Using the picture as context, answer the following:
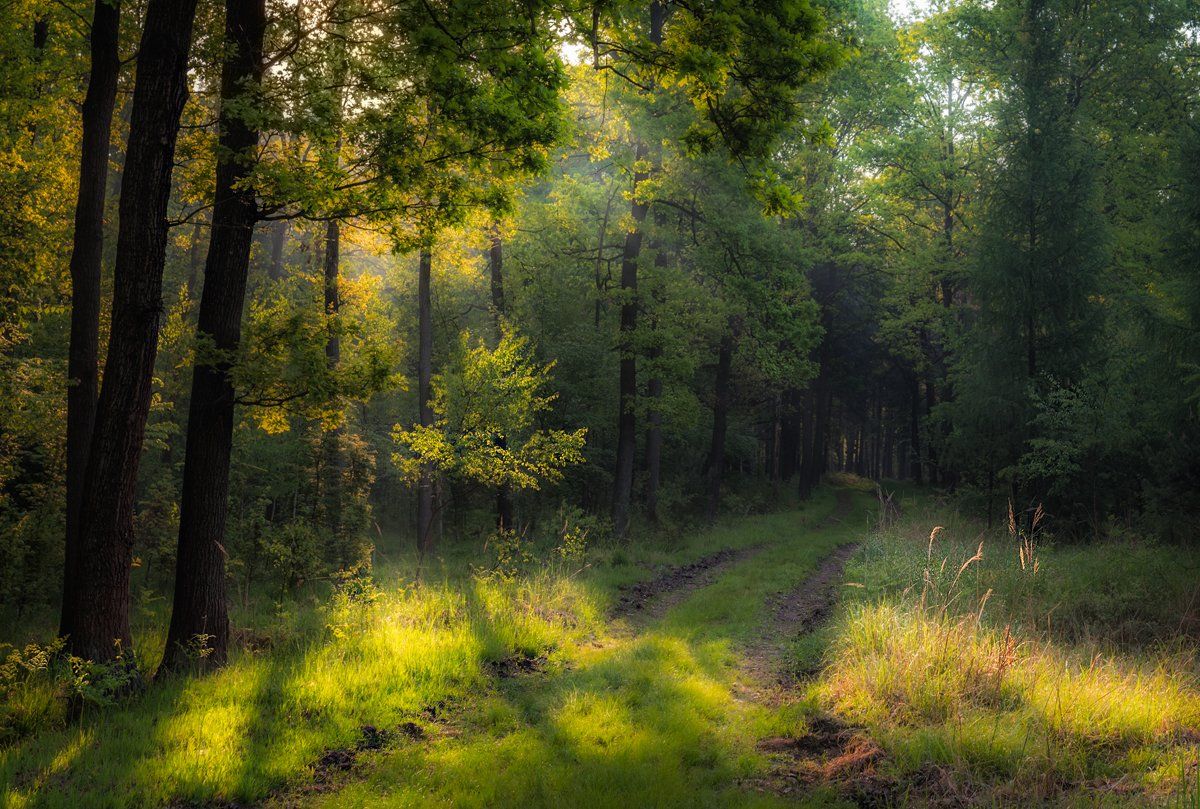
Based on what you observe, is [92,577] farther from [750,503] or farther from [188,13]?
[750,503]

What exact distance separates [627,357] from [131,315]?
13283mm

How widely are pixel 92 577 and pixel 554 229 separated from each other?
561 inches

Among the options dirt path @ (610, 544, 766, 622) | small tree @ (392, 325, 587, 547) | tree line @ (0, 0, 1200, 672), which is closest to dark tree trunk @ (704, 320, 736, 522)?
tree line @ (0, 0, 1200, 672)

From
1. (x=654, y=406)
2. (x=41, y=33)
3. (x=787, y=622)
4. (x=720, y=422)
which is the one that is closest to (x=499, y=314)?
(x=654, y=406)

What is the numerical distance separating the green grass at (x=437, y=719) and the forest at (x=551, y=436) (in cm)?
5

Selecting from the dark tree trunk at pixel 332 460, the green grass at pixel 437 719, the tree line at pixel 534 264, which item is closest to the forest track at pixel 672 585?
the green grass at pixel 437 719

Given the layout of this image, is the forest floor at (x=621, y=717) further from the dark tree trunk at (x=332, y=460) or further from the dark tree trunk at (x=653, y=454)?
the dark tree trunk at (x=653, y=454)

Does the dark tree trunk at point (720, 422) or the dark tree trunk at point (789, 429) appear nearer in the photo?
the dark tree trunk at point (720, 422)

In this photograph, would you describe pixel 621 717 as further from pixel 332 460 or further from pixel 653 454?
pixel 653 454

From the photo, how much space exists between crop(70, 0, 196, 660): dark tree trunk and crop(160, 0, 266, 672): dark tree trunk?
0.99m

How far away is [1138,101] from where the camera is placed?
70.3 ft

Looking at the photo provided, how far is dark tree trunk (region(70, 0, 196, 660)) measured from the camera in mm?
6070

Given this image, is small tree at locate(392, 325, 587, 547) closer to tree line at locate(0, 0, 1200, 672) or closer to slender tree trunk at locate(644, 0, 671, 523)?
tree line at locate(0, 0, 1200, 672)

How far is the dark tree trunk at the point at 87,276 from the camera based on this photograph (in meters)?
8.09
